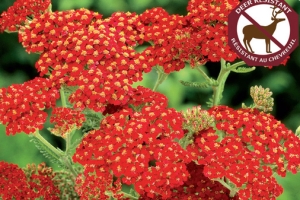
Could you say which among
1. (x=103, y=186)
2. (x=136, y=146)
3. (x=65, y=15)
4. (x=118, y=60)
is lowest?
(x=103, y=186)

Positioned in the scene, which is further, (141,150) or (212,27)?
(212,27)

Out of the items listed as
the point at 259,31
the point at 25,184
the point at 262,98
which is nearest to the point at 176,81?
the point at 259,31

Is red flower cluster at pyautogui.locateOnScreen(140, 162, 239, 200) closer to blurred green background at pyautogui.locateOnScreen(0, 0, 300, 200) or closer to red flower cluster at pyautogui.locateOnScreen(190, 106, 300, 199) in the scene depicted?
red flower cluster at pyautogui.locateOnScreen(190, 106, 300, 199)

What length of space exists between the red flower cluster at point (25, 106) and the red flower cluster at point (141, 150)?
0.14m

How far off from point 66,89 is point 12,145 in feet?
3.63

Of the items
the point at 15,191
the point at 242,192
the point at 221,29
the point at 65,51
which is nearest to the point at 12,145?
the point at 15,191

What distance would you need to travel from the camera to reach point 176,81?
2.64 m

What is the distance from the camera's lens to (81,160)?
154 cm

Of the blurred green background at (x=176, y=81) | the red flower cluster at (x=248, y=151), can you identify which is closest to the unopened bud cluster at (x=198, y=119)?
the red flower cluster at (x=248, y=151)

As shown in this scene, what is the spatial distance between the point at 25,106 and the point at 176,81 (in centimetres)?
119

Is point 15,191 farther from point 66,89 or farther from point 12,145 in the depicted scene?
point 12,145

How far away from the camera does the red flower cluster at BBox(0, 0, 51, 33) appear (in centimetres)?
182

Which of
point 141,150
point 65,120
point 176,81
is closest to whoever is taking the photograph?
point 141,150

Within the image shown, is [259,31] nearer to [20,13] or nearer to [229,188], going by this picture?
[229,188]
